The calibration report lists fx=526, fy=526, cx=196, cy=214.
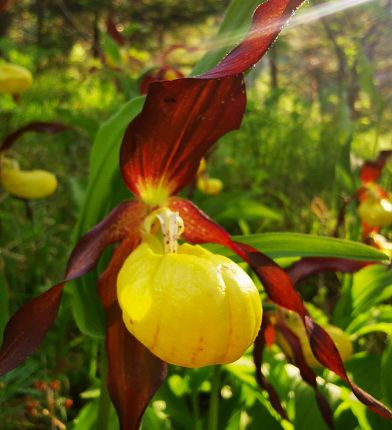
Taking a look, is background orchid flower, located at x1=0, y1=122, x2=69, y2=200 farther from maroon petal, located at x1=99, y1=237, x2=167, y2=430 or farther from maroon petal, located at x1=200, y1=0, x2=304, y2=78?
maroon petal, located at x1=200, y1=0, x2=304, y2=78

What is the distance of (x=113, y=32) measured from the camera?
268 cm

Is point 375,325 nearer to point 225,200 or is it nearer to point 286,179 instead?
point 225,200

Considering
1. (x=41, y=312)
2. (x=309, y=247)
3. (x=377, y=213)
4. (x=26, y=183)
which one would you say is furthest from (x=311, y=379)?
(x=26, y=183)

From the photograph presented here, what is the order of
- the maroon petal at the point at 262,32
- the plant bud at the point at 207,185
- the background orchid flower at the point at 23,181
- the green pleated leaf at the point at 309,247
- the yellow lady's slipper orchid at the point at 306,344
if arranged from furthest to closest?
the plant bud at the point at 207,185, the background orchid flower at the point at 23,181, the yellow lady's slipper orchid at the point at 306,344, the green pleated leaf at the point at 309,247, the maroon petal at the point at 262,32

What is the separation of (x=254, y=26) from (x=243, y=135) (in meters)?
3.27

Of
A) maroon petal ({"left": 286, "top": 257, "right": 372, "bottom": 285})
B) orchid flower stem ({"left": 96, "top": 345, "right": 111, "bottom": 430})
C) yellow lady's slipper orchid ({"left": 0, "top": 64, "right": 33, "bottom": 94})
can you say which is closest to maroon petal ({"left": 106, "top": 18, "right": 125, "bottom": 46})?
yellow lady's slipper orchid ({"left": 0, "top": 64, "right": 33, "bottom": 94})

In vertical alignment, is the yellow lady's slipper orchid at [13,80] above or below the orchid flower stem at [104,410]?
above

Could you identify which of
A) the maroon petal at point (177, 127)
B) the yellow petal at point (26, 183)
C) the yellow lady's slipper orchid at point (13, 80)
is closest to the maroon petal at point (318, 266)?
the maroon petal at point (177, 127)

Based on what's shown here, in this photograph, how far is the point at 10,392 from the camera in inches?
45.9

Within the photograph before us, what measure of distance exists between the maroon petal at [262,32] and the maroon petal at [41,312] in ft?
1.18

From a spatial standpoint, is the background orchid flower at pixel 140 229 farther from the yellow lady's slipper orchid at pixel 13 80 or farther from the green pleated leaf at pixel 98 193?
the yellow lady's slipper orchid at pixel 13 80

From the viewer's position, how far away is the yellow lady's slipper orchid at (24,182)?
1927mm

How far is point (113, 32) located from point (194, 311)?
7.43 feet

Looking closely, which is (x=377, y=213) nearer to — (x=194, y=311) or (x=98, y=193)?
Result: (x=98, y=193)
